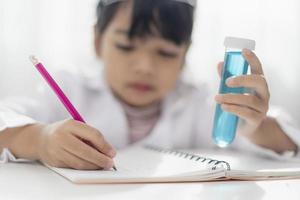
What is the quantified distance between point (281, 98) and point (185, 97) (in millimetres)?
279

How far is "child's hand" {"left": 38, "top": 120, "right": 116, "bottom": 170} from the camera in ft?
1.73

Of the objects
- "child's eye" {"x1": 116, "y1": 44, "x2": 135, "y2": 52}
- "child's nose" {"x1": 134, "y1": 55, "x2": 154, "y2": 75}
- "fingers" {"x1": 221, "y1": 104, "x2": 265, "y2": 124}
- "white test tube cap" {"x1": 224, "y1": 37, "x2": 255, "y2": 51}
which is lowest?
"fingers" {"x1": 221, "y1": 104, "x2": 265, "y2": 124}

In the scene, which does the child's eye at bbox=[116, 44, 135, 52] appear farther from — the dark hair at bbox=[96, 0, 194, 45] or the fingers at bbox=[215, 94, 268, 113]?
the fingers at bbox=[215, 94, 268, 113]

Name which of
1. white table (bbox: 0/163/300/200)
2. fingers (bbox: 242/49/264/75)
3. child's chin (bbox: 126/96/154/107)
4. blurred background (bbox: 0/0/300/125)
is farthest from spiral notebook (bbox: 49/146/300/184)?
blurred background (bbox: 0/0/300/125)

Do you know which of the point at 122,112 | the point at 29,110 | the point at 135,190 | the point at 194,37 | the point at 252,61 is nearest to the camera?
the point at 135,190

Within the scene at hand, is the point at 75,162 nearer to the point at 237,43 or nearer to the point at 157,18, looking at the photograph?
the point at 237,43

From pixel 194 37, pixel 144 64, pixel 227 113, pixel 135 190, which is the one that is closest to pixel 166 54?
pixel 144 64

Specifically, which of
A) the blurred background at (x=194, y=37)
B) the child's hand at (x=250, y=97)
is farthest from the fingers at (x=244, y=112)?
the blurred background at (x=194, y=37)

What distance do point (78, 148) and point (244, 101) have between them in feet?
0.67

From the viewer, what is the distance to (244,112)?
0.60 m

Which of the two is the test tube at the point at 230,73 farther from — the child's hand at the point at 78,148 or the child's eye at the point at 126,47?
the child's eye at the point at 126,47

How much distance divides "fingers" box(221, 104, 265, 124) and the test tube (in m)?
0.01

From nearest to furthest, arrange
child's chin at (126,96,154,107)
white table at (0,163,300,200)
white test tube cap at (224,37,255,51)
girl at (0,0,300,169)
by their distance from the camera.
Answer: white table at (0,163,300,200)
white test tube cap at (224,37,255,51)
girl at (0,0,300,169)
child's chin at (126,96,154,107)

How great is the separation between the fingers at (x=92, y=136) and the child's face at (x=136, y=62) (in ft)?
1.06
